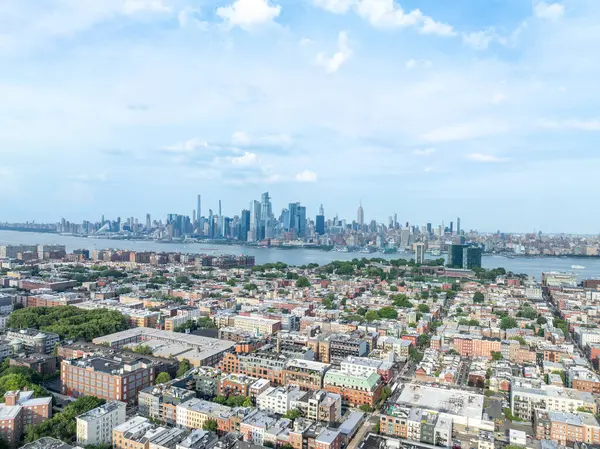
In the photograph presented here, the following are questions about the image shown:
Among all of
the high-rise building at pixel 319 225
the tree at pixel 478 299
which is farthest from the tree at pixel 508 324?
the high-rise building at pixel 319 225

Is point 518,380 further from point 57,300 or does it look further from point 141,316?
point 57,300

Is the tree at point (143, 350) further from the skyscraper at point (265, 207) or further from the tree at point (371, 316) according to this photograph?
the skyscraper at point (265, 207)

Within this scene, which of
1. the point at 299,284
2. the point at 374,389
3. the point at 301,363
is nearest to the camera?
the point at 374,389

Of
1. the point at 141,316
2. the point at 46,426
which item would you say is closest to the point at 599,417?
the point at 46,426

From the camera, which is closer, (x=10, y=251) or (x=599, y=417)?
(x=599, y=417)

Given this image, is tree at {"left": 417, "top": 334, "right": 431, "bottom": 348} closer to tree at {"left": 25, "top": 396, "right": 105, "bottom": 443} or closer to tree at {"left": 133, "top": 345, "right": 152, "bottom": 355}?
tree at {"left": 133, "top": 345, "right": 152, "bottom": 355}

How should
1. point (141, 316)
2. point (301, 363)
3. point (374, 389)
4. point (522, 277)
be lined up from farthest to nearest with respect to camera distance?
point (522, 277)
point (141, 316)
point (301, 363)
point (374, 389)

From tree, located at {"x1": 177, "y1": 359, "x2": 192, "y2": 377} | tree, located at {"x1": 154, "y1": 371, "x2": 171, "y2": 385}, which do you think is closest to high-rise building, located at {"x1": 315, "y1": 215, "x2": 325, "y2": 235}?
tree, located at {"x1": 177, "y1": 359, "x2": 192, "y2": 377}
